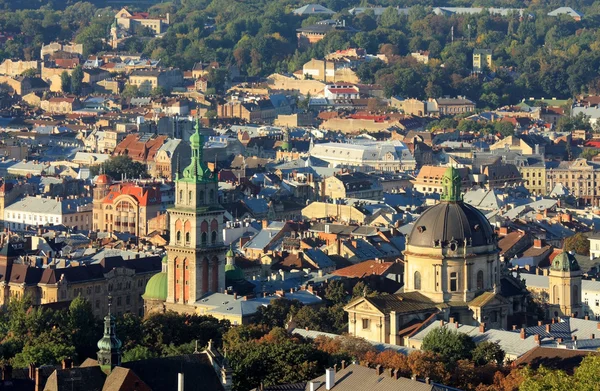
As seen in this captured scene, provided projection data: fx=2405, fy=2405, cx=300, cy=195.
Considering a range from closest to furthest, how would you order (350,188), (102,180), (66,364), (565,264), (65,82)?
(66,364) < (565,264) < (102,180) < (350,188) < (65,82)

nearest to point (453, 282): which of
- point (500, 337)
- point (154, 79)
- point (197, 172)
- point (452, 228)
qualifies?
point (452, 228)

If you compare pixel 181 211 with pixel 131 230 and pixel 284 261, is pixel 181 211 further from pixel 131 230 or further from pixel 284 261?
pixel 131 230

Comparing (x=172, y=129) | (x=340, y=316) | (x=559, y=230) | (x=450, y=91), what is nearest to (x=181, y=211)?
(x=340, y=316)

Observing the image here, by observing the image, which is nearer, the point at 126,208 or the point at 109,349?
the point at 109,349

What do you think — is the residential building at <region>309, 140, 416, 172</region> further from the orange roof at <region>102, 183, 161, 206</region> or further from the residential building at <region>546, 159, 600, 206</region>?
the orange roof at <region>102, 183, 161, 206</region>

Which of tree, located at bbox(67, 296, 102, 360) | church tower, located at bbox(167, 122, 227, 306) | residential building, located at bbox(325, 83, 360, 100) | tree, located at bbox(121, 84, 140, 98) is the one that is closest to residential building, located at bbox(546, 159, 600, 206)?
residential building, located at bbox(325, 83, 360, 100)

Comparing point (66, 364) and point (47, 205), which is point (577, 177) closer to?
point (47, 205)
